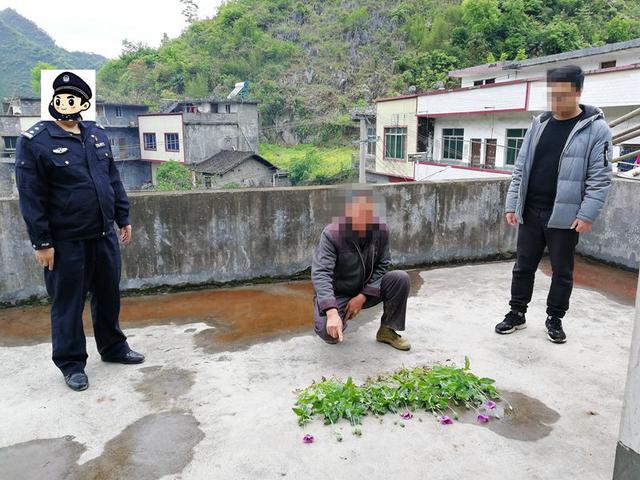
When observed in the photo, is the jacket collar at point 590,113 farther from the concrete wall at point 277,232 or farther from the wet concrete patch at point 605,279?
the concrete wall at point 277,232

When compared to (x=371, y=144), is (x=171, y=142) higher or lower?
higher

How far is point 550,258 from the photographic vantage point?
3.49 metres

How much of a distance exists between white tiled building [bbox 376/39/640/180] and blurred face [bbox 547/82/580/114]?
1405 cm

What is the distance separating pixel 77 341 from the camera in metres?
2.98

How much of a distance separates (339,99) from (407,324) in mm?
44822

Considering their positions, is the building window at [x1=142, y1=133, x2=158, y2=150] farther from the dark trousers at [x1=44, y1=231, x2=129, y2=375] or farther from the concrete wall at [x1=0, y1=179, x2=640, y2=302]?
the dark trousers at [x1=44, y1=231, x2=129, y2=375]

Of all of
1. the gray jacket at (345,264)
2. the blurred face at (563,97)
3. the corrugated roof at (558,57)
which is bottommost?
the gray jacket at (345,264)

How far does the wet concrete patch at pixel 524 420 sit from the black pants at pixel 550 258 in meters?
0.95

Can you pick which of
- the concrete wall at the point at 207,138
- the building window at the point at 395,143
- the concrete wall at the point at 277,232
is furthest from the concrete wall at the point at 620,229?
the concrete wall at the point at 207,138

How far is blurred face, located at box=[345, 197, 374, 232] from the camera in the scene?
3119mm

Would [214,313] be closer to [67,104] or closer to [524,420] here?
[67,104]

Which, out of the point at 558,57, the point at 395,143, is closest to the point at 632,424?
the point at 558,57

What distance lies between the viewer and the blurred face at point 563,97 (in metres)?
3.23

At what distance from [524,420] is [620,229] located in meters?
3.50
